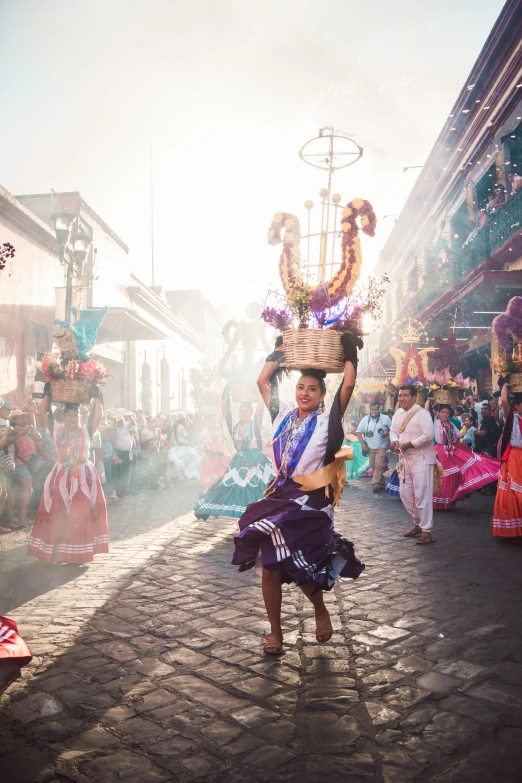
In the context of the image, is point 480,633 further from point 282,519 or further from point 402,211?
point 402,211

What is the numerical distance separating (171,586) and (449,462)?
636 centimetres

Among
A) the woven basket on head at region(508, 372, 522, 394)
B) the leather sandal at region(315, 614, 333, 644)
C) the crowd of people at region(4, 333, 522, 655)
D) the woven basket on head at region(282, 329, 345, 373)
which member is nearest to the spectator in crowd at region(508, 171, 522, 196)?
the crowd of people at region(4, 333, 522, 655)

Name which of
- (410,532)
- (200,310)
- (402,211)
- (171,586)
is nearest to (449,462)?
(410,532)

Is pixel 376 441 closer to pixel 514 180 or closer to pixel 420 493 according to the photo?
pixel 420 493

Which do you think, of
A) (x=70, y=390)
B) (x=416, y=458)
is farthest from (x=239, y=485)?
(x=70, y=390)

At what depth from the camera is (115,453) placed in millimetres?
13781

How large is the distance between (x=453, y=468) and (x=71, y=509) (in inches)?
255

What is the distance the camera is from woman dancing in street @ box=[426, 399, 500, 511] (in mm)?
10703

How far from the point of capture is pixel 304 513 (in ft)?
13.4

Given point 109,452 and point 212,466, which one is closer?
point 212,466

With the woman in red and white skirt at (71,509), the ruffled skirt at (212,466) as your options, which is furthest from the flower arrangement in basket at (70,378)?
the ruffled skirt at (212,466)

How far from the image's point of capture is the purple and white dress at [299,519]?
4.02 m

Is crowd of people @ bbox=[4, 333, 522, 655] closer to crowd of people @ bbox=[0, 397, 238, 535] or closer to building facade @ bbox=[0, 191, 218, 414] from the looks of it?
crowd of people @ bbox=[0, 397, 238, 535]

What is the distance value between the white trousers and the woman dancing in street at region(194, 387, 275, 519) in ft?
5.59
